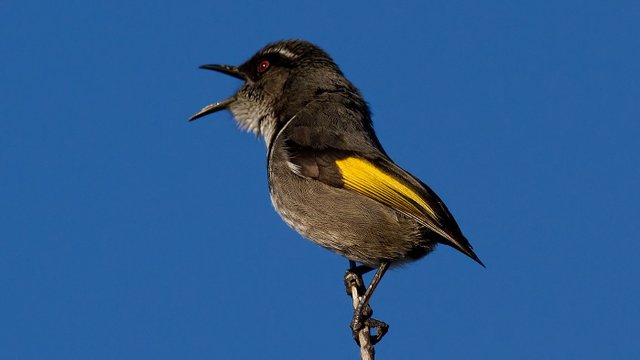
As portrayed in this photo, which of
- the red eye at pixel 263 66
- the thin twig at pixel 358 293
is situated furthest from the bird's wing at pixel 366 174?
the red eye at pixel 263 66

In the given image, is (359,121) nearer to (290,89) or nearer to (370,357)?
(290,89)

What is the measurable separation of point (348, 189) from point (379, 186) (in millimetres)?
345

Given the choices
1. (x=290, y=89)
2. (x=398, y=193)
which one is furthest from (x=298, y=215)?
(x=290, y=89)

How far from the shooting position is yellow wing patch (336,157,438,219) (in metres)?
8.89

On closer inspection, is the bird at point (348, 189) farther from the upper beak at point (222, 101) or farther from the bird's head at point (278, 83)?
the upper beak at point (222, 101)

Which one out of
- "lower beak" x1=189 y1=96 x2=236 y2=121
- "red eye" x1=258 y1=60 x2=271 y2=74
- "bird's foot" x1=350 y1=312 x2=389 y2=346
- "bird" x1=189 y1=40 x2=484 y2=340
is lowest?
"bird's foot" x1=350 y1=312 x2=389 y2=346

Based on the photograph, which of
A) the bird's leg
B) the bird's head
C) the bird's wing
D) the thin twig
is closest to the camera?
the thin twig

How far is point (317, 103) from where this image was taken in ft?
33.5

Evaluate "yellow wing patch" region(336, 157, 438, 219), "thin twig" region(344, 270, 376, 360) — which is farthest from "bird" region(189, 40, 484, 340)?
"thin twig" region(344, 270, 376, 360)

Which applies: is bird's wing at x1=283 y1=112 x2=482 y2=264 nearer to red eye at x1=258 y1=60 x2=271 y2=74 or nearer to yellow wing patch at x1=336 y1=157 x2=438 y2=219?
yellow wing patch at x1=336 y1=157 x2=438 y2=219

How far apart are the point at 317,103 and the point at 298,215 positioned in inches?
57.8

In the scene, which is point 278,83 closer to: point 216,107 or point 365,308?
point 216,107

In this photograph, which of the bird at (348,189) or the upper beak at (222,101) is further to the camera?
the upper beak at (222,101)

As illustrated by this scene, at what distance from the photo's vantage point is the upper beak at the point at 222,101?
1109 centimetres
